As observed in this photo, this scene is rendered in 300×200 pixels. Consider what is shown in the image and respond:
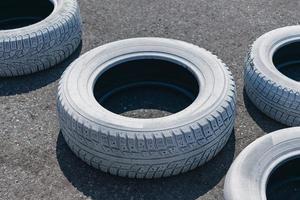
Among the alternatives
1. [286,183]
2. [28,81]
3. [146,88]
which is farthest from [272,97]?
[28,81]

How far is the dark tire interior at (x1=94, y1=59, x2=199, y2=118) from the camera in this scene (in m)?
4.86

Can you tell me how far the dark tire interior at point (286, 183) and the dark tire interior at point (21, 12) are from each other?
12.6 feet

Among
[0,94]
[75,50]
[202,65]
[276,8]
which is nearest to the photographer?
[202,65]

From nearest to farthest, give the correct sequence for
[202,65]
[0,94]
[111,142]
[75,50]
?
[111,142] → [202,65] → [0,94] → [75,50]

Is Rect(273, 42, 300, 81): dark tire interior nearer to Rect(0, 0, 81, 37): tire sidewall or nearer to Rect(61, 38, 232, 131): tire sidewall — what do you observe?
Rect(61, 38, 232, 131): tire sidewall

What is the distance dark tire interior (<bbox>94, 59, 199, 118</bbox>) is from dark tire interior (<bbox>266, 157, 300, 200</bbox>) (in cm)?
133

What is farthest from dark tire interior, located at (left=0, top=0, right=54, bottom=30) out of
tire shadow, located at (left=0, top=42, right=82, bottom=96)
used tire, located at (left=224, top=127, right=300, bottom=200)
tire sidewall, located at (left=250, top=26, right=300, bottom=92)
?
used tire, located at (left=224, top=127, right=300, bottom=200)

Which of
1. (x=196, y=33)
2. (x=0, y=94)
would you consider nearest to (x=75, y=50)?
(x=0, y=94)

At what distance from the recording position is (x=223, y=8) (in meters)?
6.68

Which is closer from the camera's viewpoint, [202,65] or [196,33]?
[202,65]

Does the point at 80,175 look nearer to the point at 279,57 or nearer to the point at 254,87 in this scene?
the point at 254,87

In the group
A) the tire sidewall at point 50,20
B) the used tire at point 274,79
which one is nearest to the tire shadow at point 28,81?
the tire sidewall at point 50,20

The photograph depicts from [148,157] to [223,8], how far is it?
11.9ft

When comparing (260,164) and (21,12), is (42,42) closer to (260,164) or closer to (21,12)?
(21,12)
